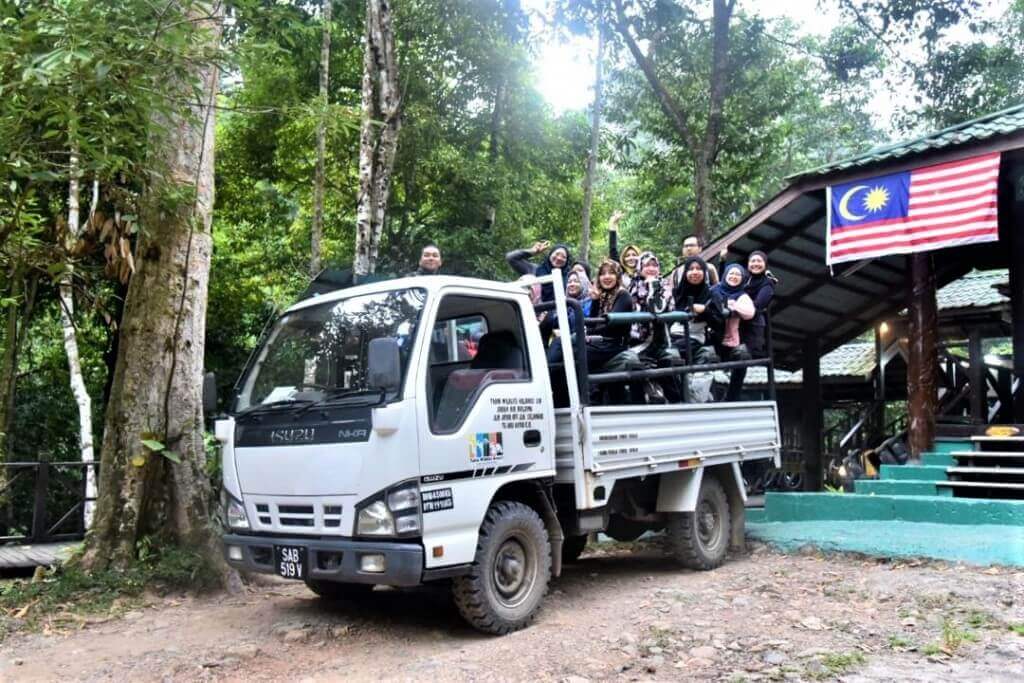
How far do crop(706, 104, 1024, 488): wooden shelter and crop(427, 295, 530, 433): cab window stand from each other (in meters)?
5.10

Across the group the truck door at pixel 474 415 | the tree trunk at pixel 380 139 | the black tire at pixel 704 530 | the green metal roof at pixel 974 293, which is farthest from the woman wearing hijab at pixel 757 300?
the green metal roof at pixel 974 293

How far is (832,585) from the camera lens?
6547 mm

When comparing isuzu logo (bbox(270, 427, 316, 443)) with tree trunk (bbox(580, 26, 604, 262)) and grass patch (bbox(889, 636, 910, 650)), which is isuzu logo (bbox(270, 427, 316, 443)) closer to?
grass patch (bbox(889, 636, 910, 650))

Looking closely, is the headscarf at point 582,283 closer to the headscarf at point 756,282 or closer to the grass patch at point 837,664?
the headscarf at point 756,282

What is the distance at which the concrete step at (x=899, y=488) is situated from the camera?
27.5 ft

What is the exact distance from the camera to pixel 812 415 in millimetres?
14281

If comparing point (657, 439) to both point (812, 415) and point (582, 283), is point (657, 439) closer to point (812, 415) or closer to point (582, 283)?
point (582, 283)

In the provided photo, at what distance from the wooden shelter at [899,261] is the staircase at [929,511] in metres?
0.59

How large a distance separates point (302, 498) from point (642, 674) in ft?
7.50

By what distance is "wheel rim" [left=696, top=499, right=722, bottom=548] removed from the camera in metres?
7.45

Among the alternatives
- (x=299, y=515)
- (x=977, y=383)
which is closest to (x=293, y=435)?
(x=299, y=515)

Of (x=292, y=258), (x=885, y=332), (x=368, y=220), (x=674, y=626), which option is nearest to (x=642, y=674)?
(x=674, y=626)

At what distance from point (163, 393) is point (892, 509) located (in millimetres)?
6998

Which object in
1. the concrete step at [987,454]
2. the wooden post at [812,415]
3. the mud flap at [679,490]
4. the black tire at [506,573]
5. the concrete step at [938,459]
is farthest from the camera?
the wooden post at [812,415]
